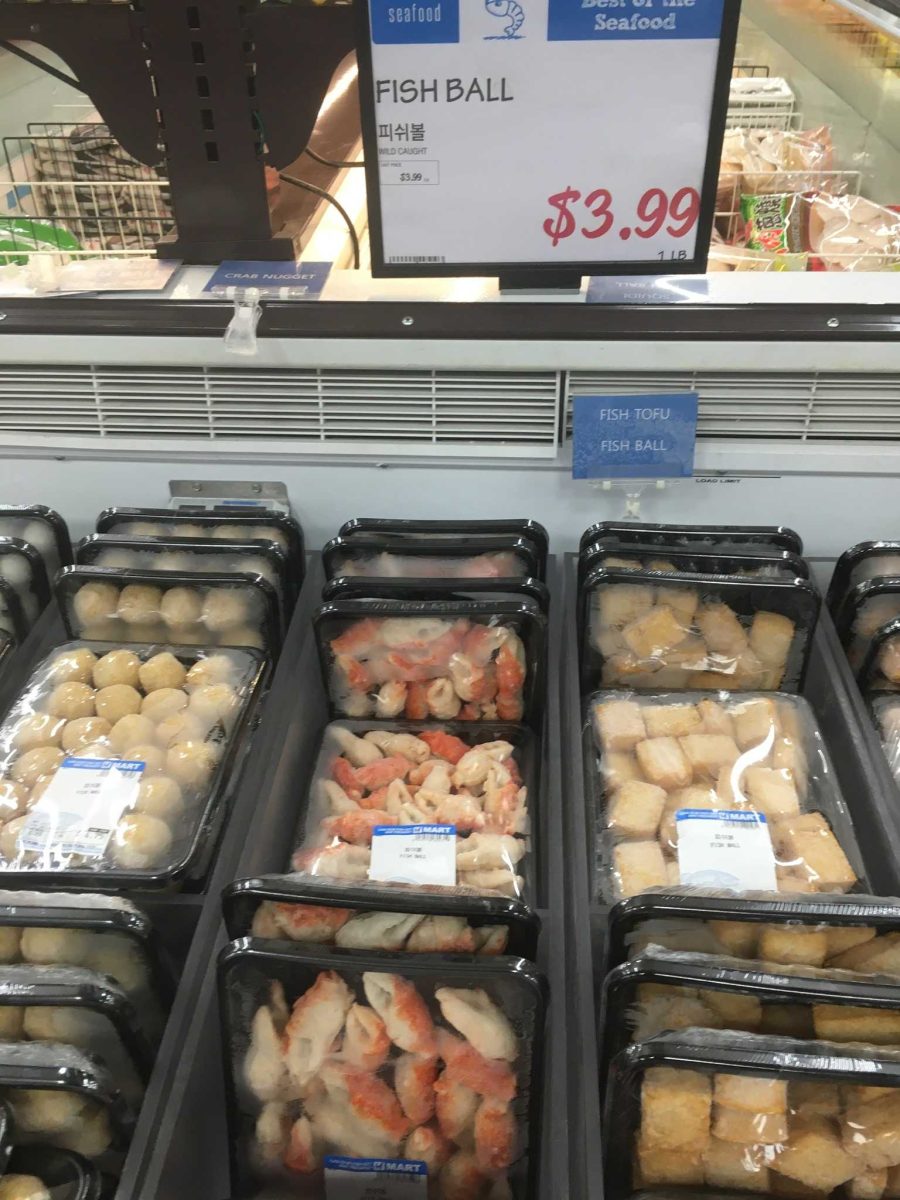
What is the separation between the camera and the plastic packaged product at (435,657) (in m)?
1.61

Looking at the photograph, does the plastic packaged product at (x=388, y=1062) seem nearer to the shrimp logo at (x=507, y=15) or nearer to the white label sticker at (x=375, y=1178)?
the white label sticker at (x=375, y=1178)

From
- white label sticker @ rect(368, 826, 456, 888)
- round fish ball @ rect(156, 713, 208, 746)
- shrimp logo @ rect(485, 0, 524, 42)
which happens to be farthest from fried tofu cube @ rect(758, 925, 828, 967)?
shrimp logo @ rect(485, 0, 524, 42)

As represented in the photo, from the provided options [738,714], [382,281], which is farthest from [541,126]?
[738,714]

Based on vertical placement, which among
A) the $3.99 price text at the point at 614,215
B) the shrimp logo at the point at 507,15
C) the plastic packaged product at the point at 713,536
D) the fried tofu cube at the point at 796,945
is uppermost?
the shrimp logo at the point at 507,15

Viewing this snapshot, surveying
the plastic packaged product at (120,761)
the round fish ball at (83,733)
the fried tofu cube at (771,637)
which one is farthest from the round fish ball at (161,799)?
the fried tofu cube at (771,637)

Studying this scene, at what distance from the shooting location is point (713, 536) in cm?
173

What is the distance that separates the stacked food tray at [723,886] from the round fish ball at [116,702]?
69 cm

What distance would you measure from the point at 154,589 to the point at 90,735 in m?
0.30

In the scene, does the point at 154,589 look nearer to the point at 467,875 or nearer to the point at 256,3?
the point at 467,875

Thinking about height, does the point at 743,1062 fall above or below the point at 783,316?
below

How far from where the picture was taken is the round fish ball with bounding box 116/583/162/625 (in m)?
1.71

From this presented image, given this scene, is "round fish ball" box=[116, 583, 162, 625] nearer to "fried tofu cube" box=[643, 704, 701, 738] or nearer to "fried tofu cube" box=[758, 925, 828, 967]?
"fried tofu cube" box=[643, 704, 701, 738]

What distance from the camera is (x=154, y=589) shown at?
68.1 inches

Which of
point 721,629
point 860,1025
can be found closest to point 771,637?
point 721,629
